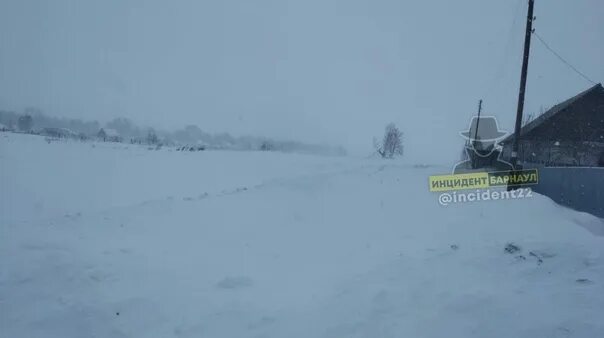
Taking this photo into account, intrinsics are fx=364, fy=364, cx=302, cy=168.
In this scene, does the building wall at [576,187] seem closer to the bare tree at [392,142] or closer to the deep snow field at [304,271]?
the deep snow field at [304,271]

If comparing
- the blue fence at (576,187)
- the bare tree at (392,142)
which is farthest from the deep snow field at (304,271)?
the bare tree at (392,142)

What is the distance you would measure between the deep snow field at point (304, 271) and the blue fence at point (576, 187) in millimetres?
2132

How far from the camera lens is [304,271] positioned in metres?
7.58

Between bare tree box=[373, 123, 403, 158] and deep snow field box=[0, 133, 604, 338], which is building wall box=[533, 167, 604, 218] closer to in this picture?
deep snow field box=[0, 133, 604, 338]

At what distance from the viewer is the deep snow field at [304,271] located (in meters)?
4.98

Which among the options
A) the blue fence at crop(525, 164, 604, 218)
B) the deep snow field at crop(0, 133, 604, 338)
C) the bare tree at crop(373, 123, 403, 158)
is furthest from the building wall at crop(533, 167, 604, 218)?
the bare tree at crop(373, 123, 403, 158)

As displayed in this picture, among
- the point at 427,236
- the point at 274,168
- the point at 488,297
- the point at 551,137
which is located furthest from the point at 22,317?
the point at 551,137

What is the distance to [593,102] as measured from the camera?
26656mm

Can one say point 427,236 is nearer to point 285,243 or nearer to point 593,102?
point 285,243

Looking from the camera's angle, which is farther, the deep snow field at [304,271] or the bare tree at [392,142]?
the bare tree at [392,142]

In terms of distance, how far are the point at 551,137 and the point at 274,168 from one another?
21515mm

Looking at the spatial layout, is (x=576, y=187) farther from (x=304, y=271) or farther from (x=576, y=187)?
(x=304, y=271)

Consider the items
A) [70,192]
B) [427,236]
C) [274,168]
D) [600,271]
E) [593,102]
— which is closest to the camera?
[600,271]

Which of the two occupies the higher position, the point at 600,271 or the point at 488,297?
the point at 600,271
